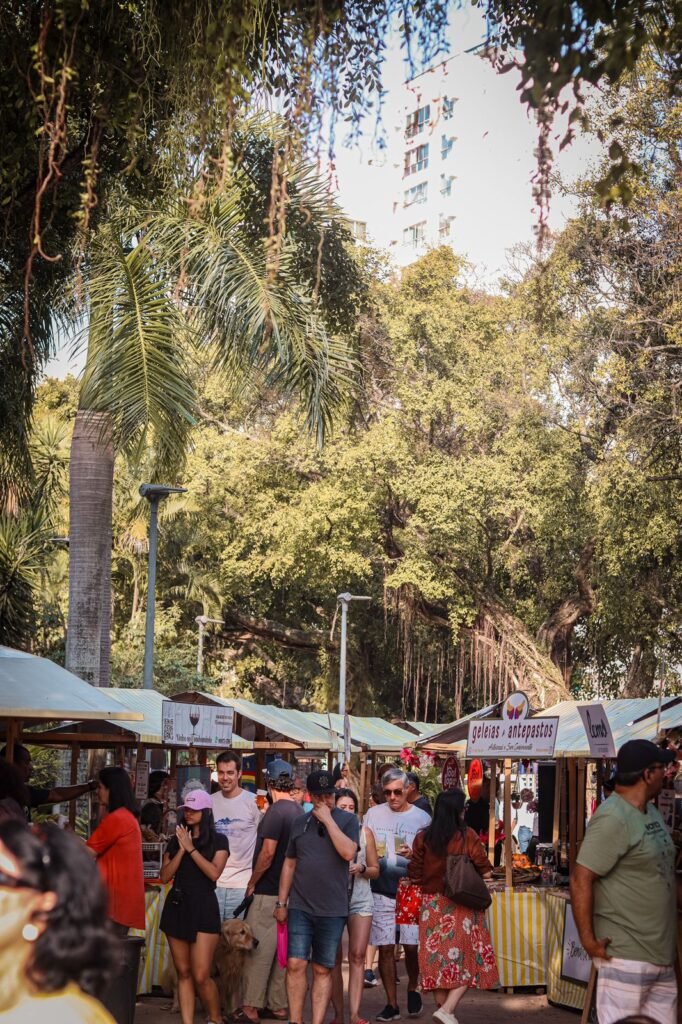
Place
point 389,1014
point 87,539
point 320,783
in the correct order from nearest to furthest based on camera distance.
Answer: point 320,783 < point 389,1014 < point 87,539

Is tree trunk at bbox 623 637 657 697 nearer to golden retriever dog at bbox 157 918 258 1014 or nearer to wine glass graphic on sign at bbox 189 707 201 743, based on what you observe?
wine glass graphic on sign at bbox 189 707 201 743

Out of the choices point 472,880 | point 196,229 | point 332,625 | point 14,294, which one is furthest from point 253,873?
point 332,625

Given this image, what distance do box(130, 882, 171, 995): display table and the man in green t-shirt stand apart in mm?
5591

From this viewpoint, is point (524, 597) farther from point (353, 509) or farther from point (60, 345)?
point (60, 345)

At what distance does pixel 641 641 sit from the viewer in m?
34.0

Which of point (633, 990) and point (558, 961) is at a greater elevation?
point (633, 990)

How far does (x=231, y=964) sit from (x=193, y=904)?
1411 millimetres

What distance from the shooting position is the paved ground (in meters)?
10.1

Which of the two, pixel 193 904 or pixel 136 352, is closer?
pixel 193 904

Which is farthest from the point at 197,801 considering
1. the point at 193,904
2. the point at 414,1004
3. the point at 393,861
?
the point at 414,1004

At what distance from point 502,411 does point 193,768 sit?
866 inches

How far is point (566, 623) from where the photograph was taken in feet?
120

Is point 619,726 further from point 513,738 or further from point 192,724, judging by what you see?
point 192,724

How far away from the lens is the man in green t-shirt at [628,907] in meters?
5.48
